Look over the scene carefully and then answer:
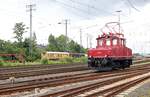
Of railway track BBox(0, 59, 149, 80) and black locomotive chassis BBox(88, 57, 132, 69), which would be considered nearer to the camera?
railway track BBox(0, 59, 149, 80)

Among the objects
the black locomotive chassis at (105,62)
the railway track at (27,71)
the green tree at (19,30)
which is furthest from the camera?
the green tree at (19,30)

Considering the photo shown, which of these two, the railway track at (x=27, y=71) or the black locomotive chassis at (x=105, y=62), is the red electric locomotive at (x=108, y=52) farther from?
the railway track at (x=27, y=71)

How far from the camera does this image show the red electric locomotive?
28.4 metres

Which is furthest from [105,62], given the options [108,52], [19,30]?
[19,30]

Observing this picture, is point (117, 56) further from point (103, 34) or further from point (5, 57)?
point (5, 57)

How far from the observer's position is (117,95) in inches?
541

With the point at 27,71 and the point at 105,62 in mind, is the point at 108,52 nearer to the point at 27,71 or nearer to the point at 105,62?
the point at 105,62

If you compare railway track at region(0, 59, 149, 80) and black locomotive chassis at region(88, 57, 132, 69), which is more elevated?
black locomotive chassis at region(88, 57, 132, 69)

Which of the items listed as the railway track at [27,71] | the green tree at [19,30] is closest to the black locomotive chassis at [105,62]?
the railway track at [27,71]

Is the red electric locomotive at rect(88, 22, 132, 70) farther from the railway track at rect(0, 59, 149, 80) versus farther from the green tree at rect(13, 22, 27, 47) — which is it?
the green tree at rect(13, 22, 27, 47)

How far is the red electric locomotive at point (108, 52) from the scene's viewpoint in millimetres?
28406

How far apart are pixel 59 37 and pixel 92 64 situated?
135753 millimetres

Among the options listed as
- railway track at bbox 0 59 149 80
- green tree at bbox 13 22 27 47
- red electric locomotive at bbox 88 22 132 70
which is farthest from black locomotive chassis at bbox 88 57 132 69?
green tree at bbox 13 22 27 47

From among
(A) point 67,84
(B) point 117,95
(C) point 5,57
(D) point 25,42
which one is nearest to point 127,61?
(A) point 67,84
